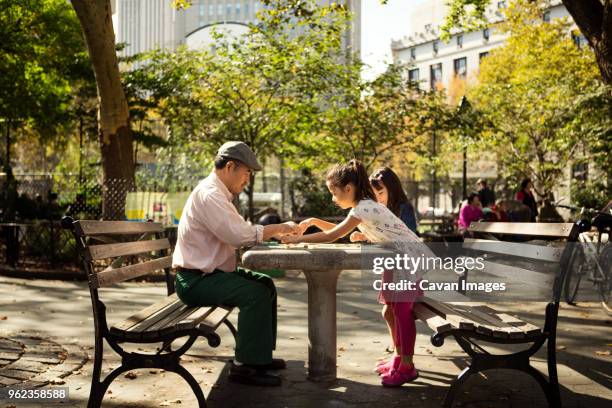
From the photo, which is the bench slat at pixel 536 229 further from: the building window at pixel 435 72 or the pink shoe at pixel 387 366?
the building window at pixel 435 72

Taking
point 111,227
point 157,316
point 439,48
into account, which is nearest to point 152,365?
point 157,316

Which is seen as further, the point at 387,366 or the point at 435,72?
the point at 435,72

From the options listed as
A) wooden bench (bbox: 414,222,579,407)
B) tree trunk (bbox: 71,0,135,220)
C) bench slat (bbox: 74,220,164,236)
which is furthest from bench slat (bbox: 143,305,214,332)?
tree trunk (bbox: 71,0,135,220)

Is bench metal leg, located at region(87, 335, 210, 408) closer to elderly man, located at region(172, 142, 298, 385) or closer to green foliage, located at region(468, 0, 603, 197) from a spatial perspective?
elderly man, located at region(172, 142, 298, 385)

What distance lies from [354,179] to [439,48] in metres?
76.9

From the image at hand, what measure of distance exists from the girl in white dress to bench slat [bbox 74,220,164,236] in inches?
47.8

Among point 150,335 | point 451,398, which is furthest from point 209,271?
point 451,398

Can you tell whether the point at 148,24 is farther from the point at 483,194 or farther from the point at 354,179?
the point at 354,179

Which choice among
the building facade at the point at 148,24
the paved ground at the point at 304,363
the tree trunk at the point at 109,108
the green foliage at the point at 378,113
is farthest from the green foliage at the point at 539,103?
the paved ground at the point at 304,363

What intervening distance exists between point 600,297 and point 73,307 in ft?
21.2

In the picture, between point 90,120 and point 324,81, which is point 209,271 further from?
point 90,120

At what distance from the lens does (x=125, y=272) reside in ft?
16.9

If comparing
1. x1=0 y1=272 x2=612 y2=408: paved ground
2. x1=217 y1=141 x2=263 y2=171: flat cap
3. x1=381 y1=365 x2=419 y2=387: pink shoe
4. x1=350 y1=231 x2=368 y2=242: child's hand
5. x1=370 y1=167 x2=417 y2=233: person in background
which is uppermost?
x1=217 y1=141 x2=263 y2=171: flat cap

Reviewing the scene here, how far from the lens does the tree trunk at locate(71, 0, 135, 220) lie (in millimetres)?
12641
